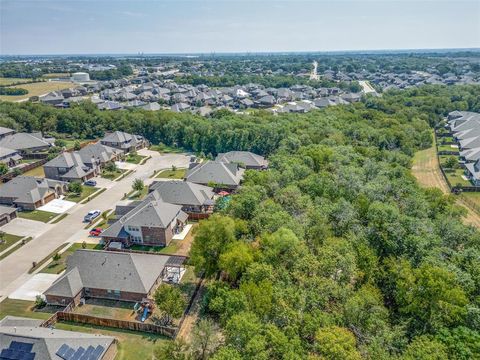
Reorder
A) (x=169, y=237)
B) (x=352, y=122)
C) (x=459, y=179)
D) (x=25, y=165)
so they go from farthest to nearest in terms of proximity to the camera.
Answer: (x=352, y=122) → (x=25, y=165) → (x=459, y=179) → (x=169, y=237)

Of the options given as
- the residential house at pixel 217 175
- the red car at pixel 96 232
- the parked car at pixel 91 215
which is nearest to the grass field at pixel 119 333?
the red car at pixel 96 232

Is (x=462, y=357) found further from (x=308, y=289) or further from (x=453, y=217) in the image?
(x=453, y=217)

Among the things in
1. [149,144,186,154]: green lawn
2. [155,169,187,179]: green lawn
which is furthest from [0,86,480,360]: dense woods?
[149,144,186,154]: green lawn

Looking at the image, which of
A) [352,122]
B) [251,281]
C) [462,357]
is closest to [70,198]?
[251,281]

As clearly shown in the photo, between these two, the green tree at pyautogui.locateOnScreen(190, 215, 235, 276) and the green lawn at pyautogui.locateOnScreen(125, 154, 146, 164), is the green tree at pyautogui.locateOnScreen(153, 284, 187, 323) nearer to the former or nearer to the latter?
the green tree at pyautogui.locateOnScreen(190, 215, 235, 276)

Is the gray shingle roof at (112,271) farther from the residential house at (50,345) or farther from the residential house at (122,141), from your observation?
the residential house at (122,141)

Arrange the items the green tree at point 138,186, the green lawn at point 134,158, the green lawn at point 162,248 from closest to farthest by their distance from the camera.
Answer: the green lawn at point 162,248 → the green tree at point 138,186 → the green lawn at point 134,158

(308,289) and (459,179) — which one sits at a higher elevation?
(308,289)
